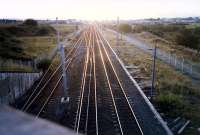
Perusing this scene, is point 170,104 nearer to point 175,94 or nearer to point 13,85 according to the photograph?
point 175,94

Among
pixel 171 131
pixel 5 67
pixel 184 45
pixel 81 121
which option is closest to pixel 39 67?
pixel 5 67

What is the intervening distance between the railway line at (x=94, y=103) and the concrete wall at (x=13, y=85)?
0.93 m

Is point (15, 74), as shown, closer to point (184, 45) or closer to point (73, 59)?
point (73, 59)

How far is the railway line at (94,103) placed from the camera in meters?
17.2

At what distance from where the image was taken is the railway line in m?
17.2

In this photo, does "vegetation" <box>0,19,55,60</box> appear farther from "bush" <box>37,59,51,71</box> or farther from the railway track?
the railway track

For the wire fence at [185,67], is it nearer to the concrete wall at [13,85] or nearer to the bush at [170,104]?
the bush at [170,104]

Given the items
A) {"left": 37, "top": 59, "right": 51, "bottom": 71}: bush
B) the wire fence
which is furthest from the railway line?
the wire fence

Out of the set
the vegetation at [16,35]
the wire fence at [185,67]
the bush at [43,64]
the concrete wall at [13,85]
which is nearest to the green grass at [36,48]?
the vegetation at [16,35]

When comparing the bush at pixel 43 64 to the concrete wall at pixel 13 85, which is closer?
the concrete wall at pixel 13 85

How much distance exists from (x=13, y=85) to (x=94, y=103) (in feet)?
21.4

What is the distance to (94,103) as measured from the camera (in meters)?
21.8

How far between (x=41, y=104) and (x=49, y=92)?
3414mm

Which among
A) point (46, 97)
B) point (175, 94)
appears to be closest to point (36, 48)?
point (46, 97)
